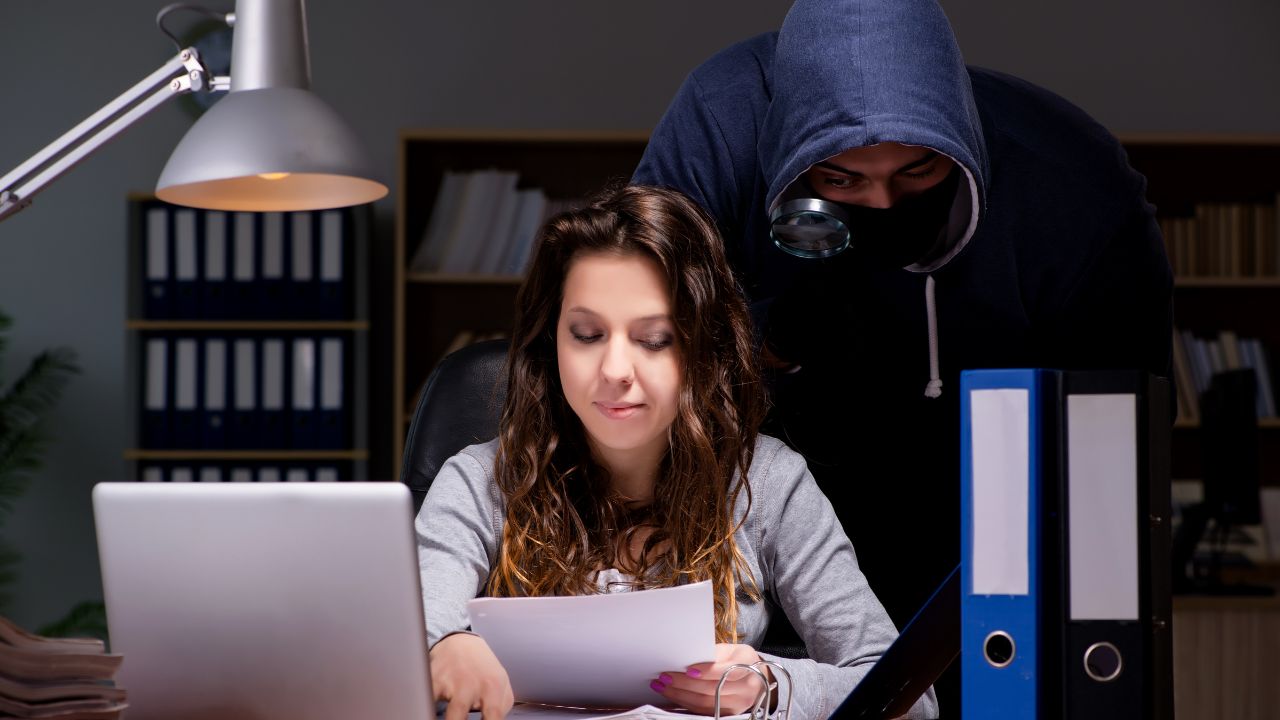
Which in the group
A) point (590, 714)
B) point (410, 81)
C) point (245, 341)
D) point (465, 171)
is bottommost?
point (590, 714)

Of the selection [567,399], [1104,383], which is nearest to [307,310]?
[567,399]

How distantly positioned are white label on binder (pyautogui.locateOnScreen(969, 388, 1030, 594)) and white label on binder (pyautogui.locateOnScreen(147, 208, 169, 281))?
2978 millimetres

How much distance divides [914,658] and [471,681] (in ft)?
1.22

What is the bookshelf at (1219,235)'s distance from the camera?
11.0 feet

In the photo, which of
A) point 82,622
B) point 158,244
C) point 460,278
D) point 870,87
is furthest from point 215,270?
point 870,87

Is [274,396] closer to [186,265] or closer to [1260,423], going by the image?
[186,265]

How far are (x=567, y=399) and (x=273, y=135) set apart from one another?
0.45m

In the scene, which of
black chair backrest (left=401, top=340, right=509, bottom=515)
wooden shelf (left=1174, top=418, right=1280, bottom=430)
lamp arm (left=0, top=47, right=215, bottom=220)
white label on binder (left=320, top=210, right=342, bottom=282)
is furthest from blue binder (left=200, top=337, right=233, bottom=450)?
wooden shelf (left=1174, top=418, right=1280, bottom=430)

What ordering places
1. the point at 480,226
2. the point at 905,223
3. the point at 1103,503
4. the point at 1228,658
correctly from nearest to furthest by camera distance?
the point at 1103,503
the point at 905,223
the point at 1228,658
the point at 480,226

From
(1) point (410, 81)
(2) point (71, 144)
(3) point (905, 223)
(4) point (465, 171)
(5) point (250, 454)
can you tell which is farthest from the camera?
(1) point (410, 81)

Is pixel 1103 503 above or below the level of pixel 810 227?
below

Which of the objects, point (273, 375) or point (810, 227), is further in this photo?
point (273, 375)

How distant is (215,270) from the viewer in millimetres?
3309

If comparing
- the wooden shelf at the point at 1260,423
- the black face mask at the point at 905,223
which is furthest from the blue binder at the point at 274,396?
the wooden shelf at the point at 1260,423
